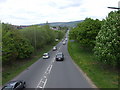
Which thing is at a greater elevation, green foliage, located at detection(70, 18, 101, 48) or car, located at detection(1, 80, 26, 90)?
green foliage, located at detection(70, 18, 101, 48)

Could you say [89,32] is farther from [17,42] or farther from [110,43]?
[17,42]

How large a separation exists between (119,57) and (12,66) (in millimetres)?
19582

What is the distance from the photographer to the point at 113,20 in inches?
853

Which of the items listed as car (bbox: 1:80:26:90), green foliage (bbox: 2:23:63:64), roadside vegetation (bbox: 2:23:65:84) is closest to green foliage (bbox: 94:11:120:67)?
car (bbox: 1:80:26:90)

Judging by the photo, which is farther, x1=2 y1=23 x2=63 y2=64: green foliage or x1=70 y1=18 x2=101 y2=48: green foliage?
x1=70 y1=18 x2=101 y2=48: green foliage

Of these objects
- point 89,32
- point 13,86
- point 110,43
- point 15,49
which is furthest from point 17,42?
point 110,43

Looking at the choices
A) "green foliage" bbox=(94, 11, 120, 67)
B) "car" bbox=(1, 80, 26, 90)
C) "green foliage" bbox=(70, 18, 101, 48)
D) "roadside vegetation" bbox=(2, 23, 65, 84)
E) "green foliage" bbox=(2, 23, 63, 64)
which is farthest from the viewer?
"green foliage" bbox=(70, 18, 101, 48)

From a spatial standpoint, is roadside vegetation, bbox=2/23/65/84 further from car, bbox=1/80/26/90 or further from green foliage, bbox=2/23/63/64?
car, bbox=1/80/26/90

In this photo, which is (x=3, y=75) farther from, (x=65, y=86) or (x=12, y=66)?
(x=65, y=86)

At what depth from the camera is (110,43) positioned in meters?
20.7

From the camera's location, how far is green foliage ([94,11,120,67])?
20344 millimetres

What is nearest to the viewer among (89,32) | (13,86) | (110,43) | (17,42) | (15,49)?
(13,86)

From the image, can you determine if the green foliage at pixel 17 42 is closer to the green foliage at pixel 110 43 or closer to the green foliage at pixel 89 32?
the green foliage at pixel 89 32

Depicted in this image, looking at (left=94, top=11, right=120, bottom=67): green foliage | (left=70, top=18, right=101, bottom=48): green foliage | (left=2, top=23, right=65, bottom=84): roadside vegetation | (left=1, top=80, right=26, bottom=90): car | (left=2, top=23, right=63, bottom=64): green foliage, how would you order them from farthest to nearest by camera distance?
1. (left=70, top=18, right=101, bottom=48): green foliage
2. (left=2, top=23, right=63, bottom=64): green foliage
3. (left=2, top=23, right=65, bottom=84): roadside vegetation
4. (left=94, top=11, right=120, bottom=67): green foliage
5. (left=1, top=80, right=26, bottom=90): car
